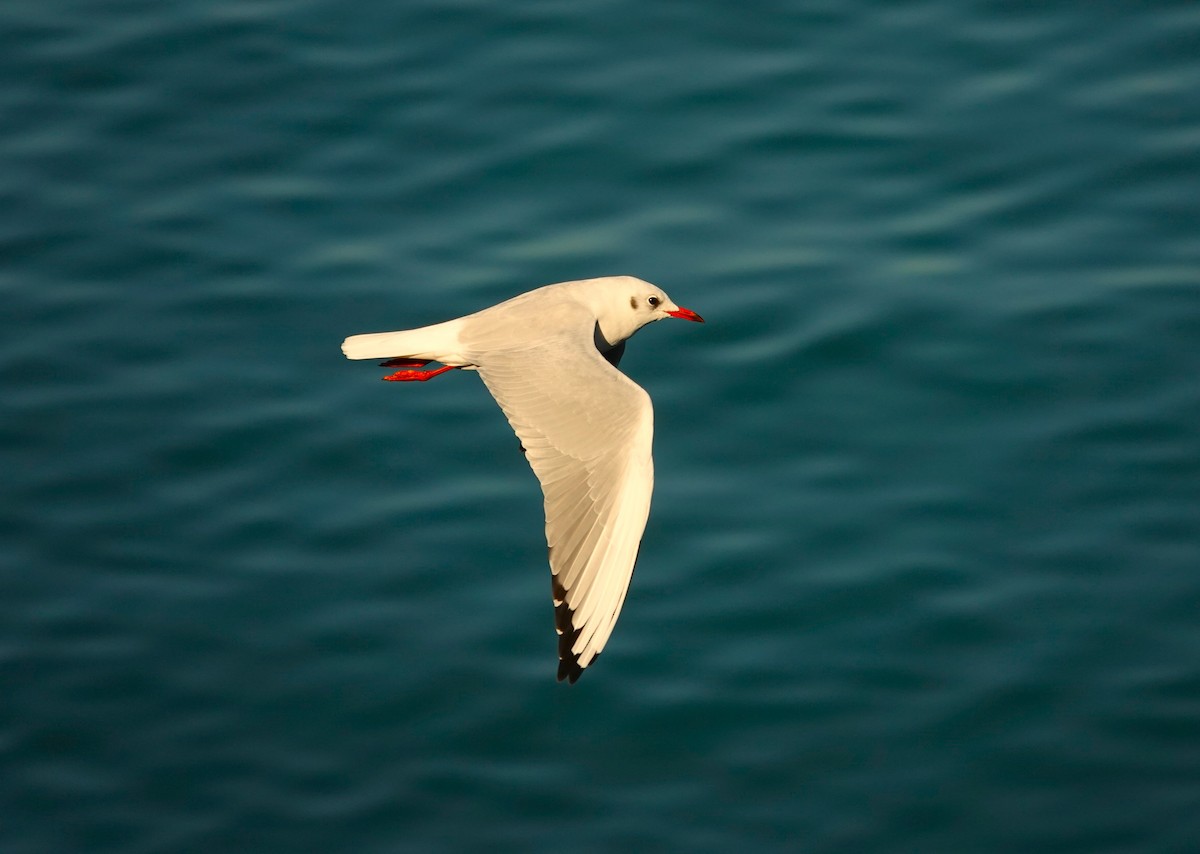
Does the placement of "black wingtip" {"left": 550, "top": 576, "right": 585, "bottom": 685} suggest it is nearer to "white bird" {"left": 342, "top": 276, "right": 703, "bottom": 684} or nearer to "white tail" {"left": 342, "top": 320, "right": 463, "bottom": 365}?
"white bird" {"left": 342, "top": 276, "right": 703, "bottom": 684}

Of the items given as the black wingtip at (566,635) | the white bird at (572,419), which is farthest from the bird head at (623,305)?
the black wingtip at (566,635)

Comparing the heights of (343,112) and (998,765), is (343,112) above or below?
above

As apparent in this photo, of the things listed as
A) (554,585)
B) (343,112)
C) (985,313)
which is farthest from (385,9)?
(554,585)

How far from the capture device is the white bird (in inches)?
406

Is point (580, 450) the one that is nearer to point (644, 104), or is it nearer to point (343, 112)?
point (644, 104)

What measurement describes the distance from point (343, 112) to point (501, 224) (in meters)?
3.21

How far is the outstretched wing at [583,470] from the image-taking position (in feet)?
33.8

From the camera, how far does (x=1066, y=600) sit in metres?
16.0

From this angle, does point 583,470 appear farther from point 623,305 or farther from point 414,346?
point 623,305

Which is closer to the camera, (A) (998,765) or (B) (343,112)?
(A) (998,765)

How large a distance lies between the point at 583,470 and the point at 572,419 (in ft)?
1.19

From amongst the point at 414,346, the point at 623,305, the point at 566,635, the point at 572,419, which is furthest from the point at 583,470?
the point at 623,305

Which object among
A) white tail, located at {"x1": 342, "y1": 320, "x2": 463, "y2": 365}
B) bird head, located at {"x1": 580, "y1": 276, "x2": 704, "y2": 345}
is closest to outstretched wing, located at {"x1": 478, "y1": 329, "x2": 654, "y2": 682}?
white tail, located at {"x1": 342, "y1": 320, "x2": 463, "y2": 365}

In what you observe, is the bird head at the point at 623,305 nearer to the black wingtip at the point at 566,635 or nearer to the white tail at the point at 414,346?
the white tail at the point at 414,346
